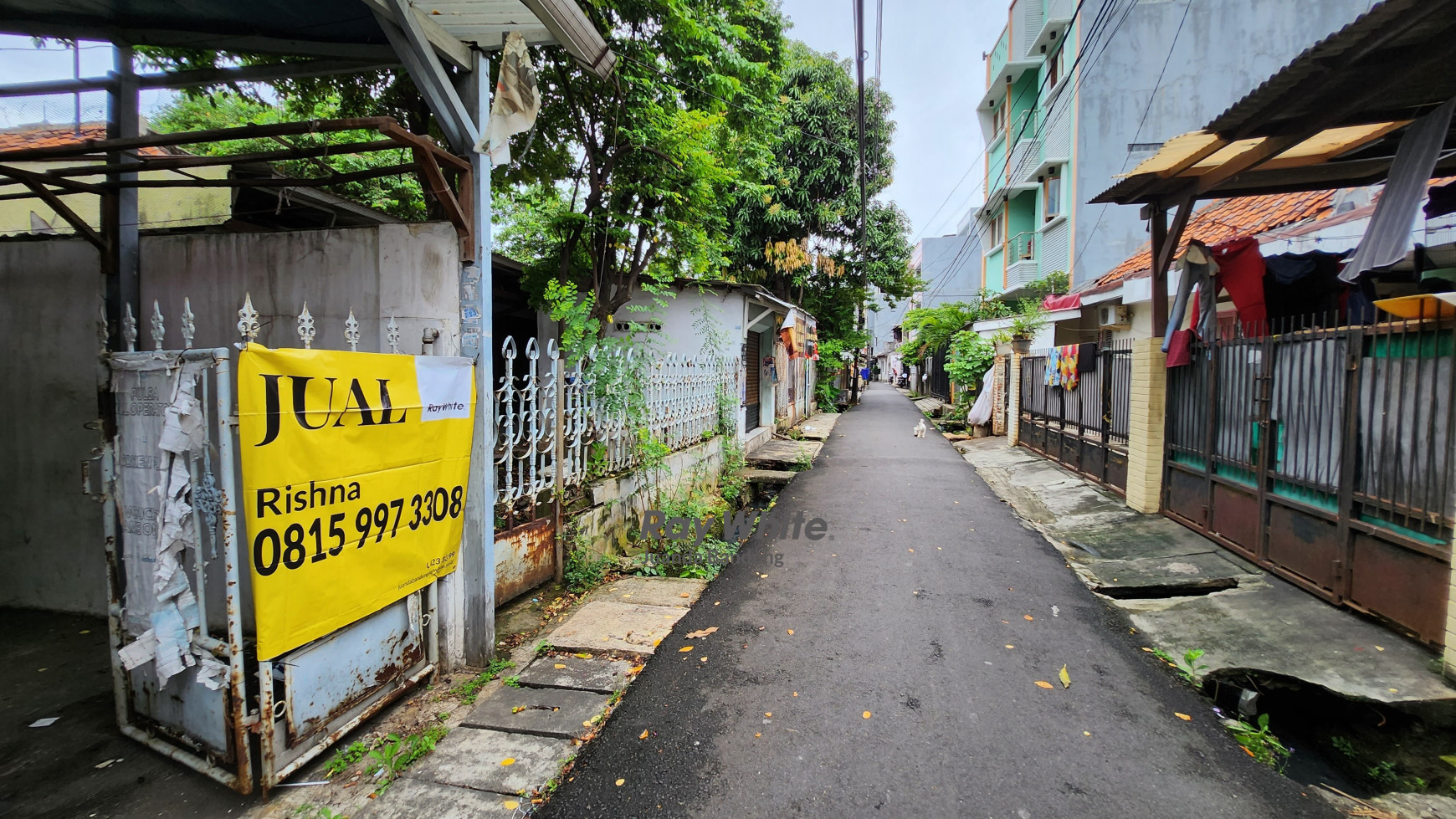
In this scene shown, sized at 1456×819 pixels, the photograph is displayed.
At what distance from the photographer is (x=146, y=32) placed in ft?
12.3

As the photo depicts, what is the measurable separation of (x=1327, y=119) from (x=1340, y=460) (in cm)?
243

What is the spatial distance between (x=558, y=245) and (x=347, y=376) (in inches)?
217

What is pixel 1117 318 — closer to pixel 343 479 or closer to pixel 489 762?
pixel 489 762

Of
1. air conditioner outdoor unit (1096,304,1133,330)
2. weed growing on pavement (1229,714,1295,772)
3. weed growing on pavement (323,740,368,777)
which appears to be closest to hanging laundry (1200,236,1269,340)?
weed growing on pavement (1229,714,1295,772)

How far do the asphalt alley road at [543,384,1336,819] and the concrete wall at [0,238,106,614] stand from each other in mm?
4044

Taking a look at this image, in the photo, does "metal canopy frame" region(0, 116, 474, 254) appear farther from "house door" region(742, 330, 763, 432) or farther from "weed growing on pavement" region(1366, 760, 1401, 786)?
"house door" region(742, 330, 763, 432)

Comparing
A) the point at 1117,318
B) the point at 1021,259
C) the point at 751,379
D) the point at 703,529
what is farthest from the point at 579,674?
the point at 1021,259

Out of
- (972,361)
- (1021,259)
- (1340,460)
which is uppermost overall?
(1021,259)

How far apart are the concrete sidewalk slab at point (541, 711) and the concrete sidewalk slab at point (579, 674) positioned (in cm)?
5

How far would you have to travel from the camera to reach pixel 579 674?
→ 11.5 feet

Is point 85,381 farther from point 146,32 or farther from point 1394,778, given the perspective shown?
point 1394,778

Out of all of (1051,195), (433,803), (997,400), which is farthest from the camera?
(1051,195)

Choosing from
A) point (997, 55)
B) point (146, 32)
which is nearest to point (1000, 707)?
point (146, 32)

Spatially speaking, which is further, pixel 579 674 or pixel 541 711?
pixel 579 674
